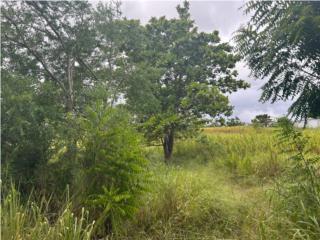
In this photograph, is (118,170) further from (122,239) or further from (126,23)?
(126,23)

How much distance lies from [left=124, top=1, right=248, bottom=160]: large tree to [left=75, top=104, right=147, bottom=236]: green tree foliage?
6.23 meters

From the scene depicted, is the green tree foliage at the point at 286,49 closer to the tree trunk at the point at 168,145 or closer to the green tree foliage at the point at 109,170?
the green tree foliage at the point at 109,170

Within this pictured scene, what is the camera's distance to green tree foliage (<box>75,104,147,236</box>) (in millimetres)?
4566

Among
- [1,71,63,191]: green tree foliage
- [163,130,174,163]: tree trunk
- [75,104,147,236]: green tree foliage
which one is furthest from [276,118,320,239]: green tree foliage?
[163,130,174,163]: tree trunk

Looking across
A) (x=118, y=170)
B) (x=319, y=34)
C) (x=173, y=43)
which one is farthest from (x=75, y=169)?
(x=173, y=43)

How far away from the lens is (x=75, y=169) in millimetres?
4812

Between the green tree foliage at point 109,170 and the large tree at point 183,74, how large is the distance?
6.23 metres

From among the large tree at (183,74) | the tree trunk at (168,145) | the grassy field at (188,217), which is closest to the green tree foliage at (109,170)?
the grassy field at (188,217)

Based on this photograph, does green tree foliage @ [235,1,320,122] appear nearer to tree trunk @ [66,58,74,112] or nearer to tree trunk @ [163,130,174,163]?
tree trunk @ [66,58,74,112]

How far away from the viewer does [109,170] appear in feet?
15.3

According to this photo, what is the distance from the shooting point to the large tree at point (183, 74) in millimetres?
11805

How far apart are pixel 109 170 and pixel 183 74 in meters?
8.88

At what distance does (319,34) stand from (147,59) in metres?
8.83

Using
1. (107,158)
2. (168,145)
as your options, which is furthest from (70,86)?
(168,145)
